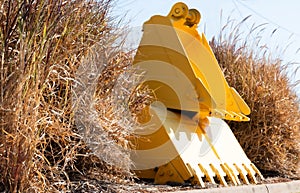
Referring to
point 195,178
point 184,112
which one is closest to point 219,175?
point 195,178

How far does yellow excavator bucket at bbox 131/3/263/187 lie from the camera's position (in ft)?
18.6

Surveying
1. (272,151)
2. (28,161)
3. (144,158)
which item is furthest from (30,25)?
(272,151)

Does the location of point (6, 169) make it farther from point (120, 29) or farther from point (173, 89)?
point (173, 89)

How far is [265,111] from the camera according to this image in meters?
8.30

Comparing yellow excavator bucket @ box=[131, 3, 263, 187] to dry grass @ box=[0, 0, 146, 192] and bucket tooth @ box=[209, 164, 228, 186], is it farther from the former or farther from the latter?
dry grass @ box=[0, 0, 146, 192]

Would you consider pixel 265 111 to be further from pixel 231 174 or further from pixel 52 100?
pixel 52 100

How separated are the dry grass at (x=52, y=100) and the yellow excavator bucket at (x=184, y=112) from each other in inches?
25.5

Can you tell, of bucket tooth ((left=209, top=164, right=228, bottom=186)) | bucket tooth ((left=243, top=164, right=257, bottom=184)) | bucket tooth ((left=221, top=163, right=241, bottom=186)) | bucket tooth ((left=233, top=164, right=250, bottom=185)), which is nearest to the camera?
bucket tooth ((left=209, top=164, right=228, bottom=186))

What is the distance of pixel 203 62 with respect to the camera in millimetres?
7066

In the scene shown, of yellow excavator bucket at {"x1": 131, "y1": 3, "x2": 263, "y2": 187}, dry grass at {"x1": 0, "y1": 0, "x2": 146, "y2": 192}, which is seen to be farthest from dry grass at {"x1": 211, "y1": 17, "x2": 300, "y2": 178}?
dry grass at {"x1": 0, "y1": 0, "x2": 146, "y2": 192}

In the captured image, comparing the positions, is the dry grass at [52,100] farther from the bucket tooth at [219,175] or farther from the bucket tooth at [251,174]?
the bucket tooth at [251,174]

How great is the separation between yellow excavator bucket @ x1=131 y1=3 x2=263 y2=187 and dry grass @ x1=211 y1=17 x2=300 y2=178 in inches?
39.7

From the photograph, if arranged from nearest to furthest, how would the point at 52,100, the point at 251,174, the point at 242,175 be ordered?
the point at 52,100 < the point at 242,175 < the point at 251,174

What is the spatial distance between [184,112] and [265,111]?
94.6 inches
